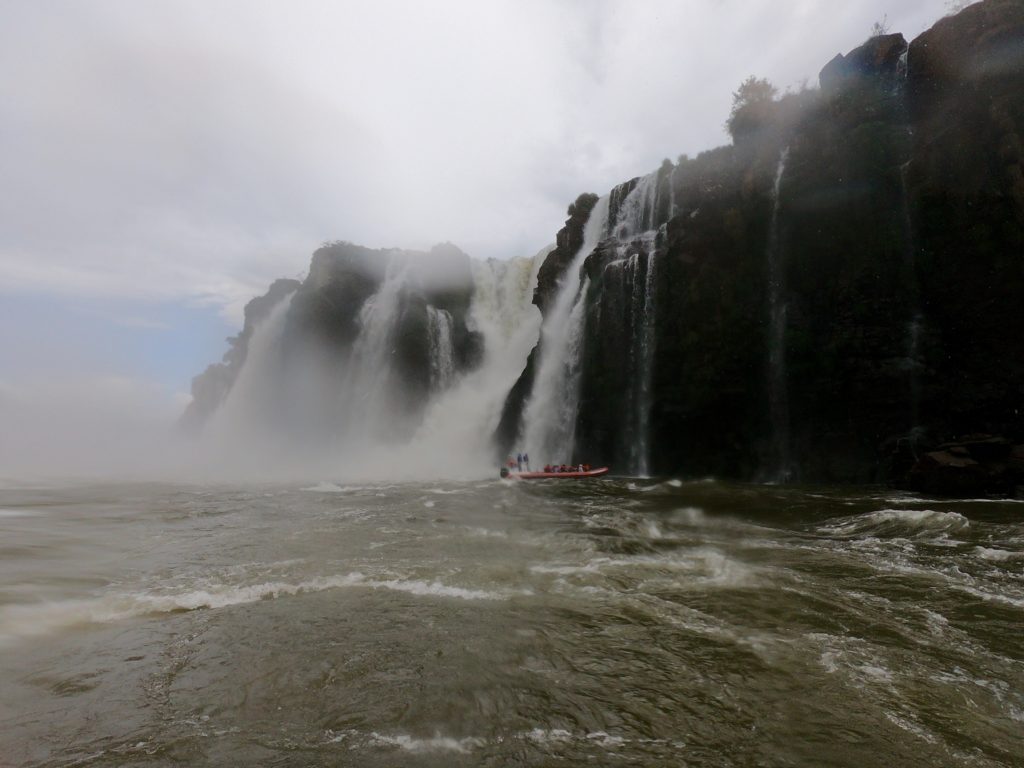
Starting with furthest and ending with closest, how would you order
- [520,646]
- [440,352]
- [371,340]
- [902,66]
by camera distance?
[371,340] < [440,352] < [902,66] < [520,646]

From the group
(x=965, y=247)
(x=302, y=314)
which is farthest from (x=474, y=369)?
(x=965, y=247)

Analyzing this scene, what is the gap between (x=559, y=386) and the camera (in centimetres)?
3112

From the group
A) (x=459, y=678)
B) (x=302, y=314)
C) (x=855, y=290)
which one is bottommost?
(x=459, y=678)

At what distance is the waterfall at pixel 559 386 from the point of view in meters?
30.3

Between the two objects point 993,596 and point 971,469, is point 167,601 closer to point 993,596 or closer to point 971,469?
point 993,596

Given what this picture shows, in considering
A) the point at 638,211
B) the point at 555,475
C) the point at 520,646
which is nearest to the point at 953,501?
the point at 555,475

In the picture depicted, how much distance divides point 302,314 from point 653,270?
3872 centimetres

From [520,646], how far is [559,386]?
25527 millimetres

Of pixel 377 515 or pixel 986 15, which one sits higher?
pixel 986 15

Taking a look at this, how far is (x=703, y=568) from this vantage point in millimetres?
8969

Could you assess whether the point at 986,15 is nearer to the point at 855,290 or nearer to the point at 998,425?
the point at 855,290

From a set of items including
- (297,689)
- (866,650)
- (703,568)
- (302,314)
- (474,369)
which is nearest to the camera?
(297,689)

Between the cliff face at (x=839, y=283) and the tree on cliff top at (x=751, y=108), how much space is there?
0.48 meters

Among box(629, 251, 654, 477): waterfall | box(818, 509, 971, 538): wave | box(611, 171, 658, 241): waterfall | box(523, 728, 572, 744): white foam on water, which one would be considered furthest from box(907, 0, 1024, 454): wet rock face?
box(523, 728, 572, 744): white foam on water
